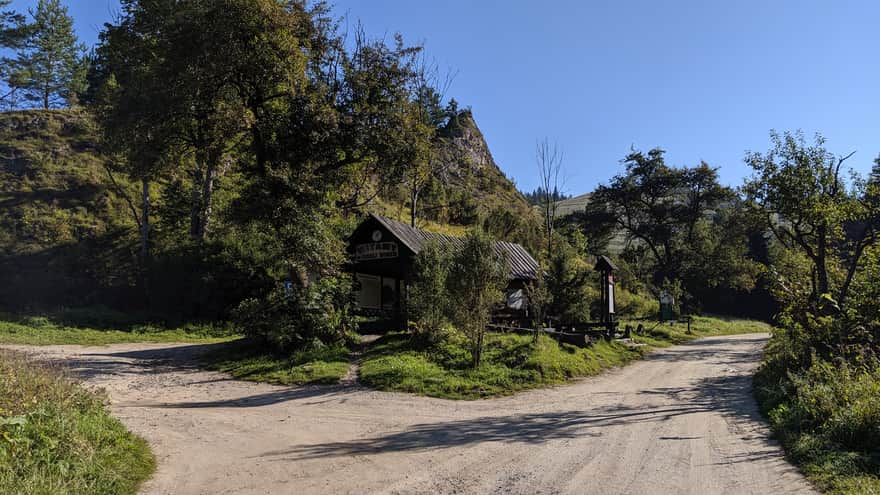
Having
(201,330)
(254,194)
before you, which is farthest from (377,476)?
(201,330)

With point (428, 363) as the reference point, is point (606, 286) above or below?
above

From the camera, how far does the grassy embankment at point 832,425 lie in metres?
6.52

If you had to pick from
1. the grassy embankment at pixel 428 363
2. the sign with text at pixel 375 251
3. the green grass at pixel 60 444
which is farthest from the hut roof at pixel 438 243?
the green grass at pixel 60 444

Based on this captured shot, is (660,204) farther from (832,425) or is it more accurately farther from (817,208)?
(832,425)

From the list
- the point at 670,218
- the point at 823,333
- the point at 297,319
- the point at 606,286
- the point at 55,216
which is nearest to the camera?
the point at 823,333

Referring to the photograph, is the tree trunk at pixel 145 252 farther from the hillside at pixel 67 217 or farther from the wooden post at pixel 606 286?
the wooden post at pixel 606 286

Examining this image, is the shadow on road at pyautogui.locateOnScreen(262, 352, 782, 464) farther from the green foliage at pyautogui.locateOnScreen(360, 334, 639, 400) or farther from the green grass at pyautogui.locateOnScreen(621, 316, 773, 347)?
the green grass at pyautogui.locateOnScreen(621, 316, 773, 347)

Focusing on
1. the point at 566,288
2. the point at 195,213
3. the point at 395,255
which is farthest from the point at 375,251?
the point at 195,213

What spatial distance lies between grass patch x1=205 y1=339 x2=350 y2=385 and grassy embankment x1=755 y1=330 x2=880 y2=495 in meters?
10.6

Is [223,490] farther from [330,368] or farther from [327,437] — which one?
[330,368]

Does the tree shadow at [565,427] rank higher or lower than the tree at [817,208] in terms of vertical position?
lower

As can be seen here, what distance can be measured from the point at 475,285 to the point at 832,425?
8.68m

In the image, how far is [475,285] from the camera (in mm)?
14844

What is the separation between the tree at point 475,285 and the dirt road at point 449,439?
270cm
